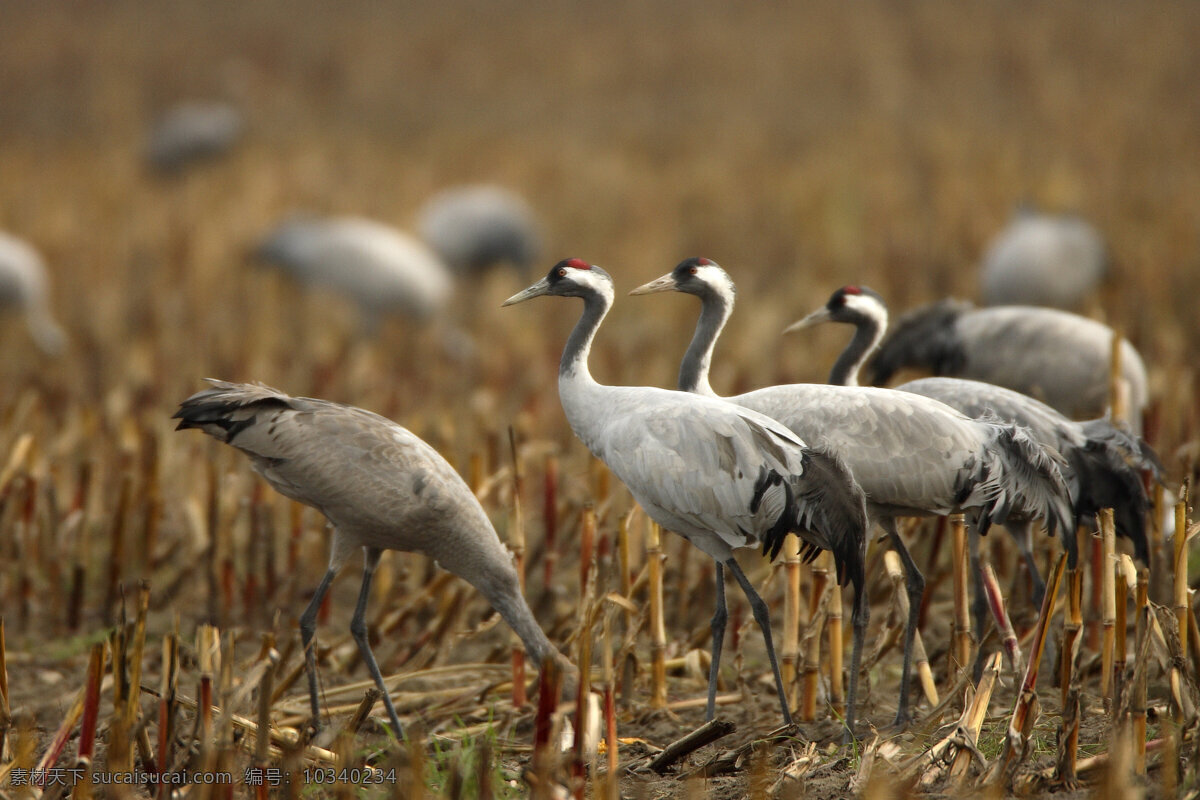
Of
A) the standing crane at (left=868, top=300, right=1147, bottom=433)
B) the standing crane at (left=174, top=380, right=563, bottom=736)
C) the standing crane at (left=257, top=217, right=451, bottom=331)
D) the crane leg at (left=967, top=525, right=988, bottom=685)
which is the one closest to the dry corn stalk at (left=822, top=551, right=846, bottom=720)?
the crane leg at (left=967, top=525, right=988, bottom=685)

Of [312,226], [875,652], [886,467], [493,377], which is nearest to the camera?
[886,467]

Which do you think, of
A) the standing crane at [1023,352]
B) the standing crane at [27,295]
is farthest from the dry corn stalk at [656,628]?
the standing crane at [27,295]

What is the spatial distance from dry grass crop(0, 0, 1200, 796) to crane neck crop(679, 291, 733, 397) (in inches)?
27.2

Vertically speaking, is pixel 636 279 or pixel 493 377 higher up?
pixel 636 279

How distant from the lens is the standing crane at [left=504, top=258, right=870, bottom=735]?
298 centimetres

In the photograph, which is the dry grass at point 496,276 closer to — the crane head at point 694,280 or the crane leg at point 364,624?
the crane leg at point 364,624

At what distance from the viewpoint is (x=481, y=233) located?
10.7 meters

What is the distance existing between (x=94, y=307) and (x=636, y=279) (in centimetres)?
364

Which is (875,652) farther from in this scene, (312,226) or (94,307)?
(312,226)

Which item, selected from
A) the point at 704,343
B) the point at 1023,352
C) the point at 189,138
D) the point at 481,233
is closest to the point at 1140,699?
the point at 704,343

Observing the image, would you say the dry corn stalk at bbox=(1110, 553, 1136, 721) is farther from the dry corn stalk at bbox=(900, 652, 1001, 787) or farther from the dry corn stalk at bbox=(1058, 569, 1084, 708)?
the dry corn stalk at bbox=(900, 652, 1001, 787)

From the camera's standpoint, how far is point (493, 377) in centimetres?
684

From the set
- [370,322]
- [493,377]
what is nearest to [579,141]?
[370,322]

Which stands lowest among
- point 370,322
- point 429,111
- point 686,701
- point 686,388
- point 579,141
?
point 686,701
